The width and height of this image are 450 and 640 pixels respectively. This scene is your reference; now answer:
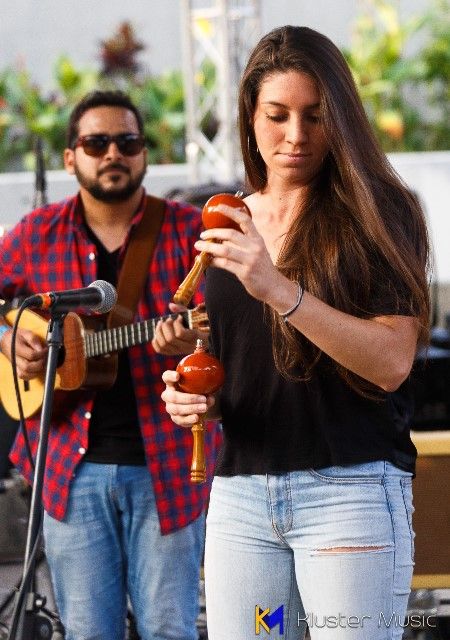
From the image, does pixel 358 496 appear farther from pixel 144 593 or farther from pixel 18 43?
pixel 18 43

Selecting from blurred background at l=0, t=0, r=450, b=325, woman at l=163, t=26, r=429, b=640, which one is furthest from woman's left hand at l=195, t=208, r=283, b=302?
blurred background at l=0, t=0, r=450, b=325

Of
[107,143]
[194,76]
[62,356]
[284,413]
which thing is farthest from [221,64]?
[284,413]

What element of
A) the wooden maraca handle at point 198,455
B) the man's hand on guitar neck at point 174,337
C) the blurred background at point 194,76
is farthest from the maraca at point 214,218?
the blurred background at point 194,76

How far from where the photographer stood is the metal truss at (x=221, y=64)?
9516 mm

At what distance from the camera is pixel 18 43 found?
17.7 m

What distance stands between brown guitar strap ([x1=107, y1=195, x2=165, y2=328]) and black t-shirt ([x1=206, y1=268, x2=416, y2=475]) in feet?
4.17

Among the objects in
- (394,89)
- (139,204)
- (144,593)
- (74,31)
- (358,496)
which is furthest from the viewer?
(74,31)

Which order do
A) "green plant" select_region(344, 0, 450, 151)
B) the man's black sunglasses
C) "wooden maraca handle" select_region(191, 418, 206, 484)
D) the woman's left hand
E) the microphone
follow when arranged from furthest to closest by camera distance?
"green plant" select_region(344, 0, 450, 151) → the man's black sunglasses → the microphone → "wooden maraca handle" select_region(191, 418, 206, 484) → the woman's left hand

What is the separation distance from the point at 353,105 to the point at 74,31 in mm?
15639

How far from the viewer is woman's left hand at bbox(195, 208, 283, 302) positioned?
2242 millimetres

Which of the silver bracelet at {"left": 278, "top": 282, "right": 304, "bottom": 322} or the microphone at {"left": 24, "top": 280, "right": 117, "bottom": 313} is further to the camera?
the microphone at {"left": 24, "top": 280, "right": 117, "bottom": 313}

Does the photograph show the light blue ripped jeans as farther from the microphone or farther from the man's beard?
the man's beard

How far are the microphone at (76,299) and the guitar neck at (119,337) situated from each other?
2.61 feet

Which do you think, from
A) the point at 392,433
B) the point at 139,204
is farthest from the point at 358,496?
the point at 139,204
